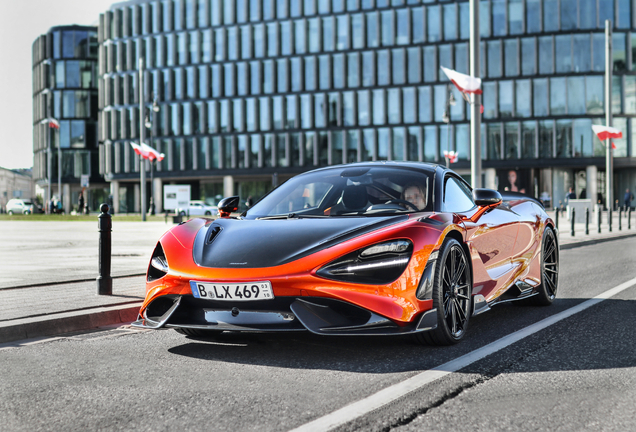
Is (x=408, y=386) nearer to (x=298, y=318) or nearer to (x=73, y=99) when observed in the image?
(x=298, y=318)

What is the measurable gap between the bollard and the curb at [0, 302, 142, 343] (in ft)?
2.71

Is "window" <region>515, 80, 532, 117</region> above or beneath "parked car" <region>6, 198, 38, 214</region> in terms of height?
above

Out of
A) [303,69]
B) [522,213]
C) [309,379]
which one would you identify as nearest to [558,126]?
[303,69]

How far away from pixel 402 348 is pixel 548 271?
3.10 meters

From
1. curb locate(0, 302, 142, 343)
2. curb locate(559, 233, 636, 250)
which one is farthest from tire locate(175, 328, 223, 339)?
curb locate(559, 233, 636, 250)

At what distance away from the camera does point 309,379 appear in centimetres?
414

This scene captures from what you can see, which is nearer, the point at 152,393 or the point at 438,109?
the point at 152,393

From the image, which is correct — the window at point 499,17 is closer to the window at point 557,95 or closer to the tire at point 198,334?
the window at point 557,95

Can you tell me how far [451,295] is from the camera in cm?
516

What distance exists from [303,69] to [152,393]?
57.5m

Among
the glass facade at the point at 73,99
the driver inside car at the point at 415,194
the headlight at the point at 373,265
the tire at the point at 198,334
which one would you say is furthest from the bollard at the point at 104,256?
the glass facade at the point at 73,99

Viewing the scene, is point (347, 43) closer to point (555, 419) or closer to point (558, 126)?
point (558, 126)

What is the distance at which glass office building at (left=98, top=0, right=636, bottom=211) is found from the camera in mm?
53344

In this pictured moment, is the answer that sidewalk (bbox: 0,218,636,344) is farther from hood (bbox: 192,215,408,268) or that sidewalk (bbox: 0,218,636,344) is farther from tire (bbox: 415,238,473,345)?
tire (bbox: 415,238,473,345)
